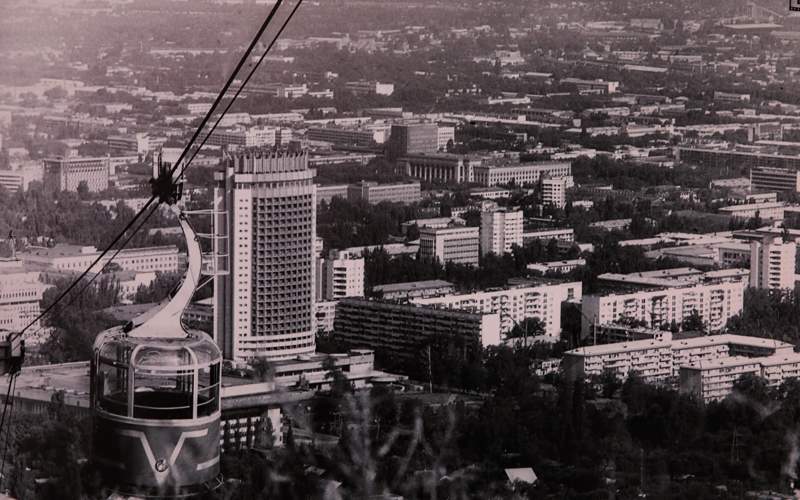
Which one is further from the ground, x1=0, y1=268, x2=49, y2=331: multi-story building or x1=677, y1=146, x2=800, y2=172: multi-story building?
x1=677, y1=146, x2=800, y2=172: multi-story building

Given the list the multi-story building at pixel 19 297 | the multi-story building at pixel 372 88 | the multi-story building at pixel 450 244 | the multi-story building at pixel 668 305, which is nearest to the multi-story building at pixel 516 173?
the multi-story building at pixel 450 244

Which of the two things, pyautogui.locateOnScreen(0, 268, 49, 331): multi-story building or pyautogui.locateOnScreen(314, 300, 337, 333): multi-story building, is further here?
pyautogui.locateOnScreen(314, 300, 337, 333): multi-story building

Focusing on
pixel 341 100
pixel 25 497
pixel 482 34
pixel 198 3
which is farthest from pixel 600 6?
pixel 25 497

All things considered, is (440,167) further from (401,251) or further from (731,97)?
(731,97)

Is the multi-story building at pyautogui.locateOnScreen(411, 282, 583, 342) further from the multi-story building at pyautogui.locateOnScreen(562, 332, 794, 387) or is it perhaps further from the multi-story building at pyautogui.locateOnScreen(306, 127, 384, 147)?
the multi-story building at pyautogui.locateOnScreen(306, 127, 384, 147)

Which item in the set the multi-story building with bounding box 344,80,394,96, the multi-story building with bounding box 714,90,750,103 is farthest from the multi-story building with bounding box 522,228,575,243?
the multi-story building with bounding box 714,90,750,103

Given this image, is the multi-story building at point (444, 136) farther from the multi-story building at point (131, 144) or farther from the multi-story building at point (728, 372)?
the multi-story building at point (728, 372)

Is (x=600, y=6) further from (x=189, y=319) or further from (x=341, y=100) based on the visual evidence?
(x=189, y=319)
